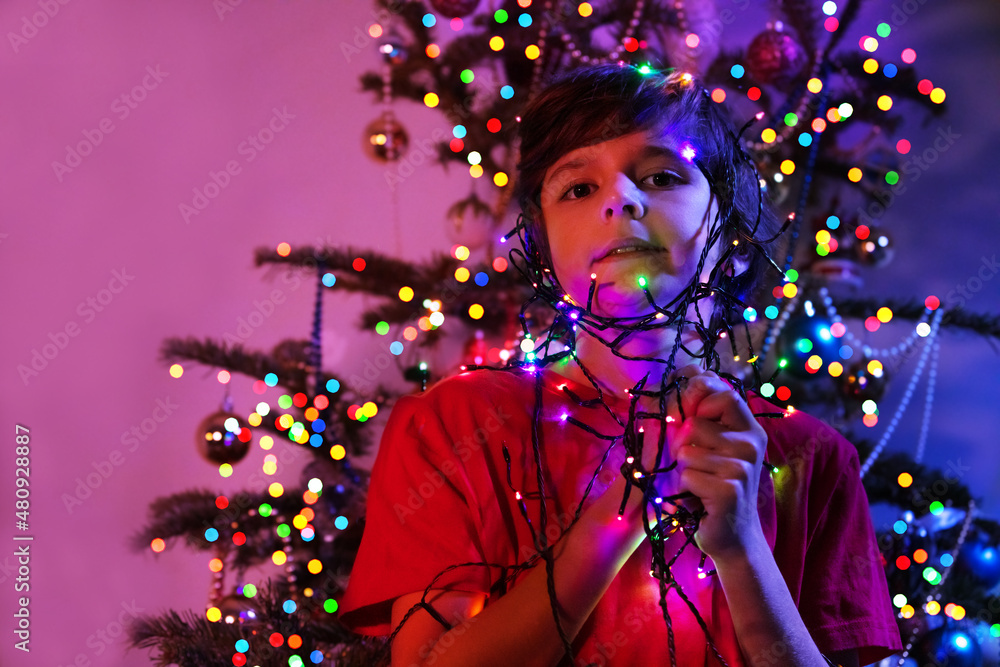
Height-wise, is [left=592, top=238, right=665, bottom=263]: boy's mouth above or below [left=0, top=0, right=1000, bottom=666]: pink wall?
below

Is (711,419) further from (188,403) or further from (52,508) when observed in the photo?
(52,508)

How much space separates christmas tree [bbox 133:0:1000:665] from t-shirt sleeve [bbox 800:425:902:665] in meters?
0.45

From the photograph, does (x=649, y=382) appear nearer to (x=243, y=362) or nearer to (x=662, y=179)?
(x=662, y=179)

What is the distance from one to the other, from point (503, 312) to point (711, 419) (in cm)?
84

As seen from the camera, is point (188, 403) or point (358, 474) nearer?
point (358, 474)

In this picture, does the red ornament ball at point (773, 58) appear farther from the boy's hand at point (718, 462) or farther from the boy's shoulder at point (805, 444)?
the boy's hand at point (718, 462)

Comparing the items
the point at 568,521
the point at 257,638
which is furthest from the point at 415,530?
the point at 257,638

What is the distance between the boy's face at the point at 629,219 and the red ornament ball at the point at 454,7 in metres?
0.75

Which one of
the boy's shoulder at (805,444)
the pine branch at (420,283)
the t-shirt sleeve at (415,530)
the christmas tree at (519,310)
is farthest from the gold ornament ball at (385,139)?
the boy's shoulder at (805,444)

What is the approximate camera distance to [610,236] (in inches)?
31.0

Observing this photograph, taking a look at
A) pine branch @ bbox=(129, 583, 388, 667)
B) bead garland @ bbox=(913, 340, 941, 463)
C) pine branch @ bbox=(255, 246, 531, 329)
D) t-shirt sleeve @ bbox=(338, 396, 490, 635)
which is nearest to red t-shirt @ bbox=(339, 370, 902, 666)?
t-shirt sleeve @ bbox=(338, 396, 490, 635)

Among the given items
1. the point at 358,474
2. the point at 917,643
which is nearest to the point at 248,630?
the point at 358,474

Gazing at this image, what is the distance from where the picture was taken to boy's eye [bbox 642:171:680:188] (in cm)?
84

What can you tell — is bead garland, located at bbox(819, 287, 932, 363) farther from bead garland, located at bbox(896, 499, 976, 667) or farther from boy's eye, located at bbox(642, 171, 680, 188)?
boy's eye, located at bbox(642, 171, 680, 188)
